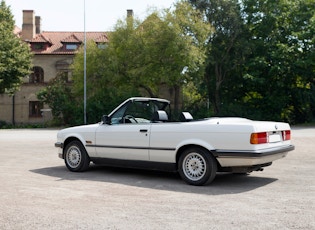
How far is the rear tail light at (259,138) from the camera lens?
672 centimetres

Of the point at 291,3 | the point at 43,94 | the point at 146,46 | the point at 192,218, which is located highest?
the point at 291,3

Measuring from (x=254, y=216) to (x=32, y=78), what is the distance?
45021mm

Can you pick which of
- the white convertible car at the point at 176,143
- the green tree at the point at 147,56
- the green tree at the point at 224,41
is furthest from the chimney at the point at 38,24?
the white convertible car at the point at 176,143

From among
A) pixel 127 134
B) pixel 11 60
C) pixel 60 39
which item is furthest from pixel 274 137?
pixel 60 39

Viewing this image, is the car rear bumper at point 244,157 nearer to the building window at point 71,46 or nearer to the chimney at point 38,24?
the building window at point 71,46

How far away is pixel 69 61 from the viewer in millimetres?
46281

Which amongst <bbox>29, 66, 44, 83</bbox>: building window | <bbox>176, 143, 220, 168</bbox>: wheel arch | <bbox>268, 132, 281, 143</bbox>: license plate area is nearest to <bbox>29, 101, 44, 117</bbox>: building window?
<bbox>29, 66, 44, 83</bbox>: building window

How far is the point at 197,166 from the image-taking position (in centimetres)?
726

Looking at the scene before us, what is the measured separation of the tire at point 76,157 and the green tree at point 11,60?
1204 inches

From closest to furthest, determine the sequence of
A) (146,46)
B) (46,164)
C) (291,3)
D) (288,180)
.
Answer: (288,180), (46,164), (146,46), (291,3)

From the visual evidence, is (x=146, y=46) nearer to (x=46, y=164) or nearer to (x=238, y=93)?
(x=238, y=93)

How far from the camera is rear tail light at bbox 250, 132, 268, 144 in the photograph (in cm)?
672

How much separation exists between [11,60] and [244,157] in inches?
1397

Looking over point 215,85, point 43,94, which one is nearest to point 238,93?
point 215,85
